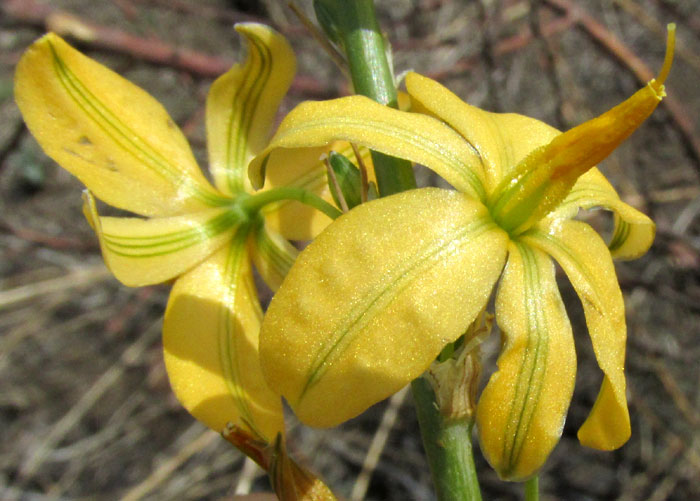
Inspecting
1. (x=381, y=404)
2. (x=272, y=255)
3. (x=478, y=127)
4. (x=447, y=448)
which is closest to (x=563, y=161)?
(x=478, y=127)

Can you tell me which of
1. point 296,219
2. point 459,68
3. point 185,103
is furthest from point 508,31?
point 296,219

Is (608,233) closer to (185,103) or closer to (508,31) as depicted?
(508,31)

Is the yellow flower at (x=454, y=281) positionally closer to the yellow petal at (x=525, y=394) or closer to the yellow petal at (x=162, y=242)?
the yellow petal at (x=525, y=394)

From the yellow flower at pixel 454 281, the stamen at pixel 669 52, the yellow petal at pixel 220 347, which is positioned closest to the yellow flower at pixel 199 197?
the yellow petal at pixel 220 347

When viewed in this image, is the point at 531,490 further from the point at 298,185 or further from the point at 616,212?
the point at 298,185

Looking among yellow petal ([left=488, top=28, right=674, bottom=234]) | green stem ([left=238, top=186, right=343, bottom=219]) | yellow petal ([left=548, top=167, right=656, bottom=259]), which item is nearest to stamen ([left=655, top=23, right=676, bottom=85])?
yellow petal ([left=488, top=28, right=674, bottom=234])
